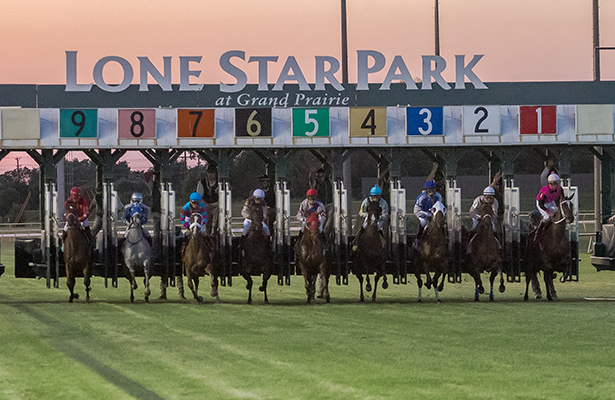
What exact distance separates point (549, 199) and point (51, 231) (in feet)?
24.6

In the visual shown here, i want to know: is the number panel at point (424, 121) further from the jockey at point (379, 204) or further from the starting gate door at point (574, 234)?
the starting gate door at point (574, 234)

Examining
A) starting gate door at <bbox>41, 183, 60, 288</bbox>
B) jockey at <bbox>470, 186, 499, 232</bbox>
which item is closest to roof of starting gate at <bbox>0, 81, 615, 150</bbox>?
starting gate door at <bbox>41, 183, 60, 288</bbox>

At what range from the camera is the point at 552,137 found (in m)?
14.8

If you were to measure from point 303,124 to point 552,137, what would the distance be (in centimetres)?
391

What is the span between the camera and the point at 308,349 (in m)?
9.19

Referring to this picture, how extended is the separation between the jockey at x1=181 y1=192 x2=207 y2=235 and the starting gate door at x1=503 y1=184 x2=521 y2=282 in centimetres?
464

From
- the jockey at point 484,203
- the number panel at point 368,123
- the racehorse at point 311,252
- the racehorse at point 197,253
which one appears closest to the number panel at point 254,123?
the number panel at point 368,123

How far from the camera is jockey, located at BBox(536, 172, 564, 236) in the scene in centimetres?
1380

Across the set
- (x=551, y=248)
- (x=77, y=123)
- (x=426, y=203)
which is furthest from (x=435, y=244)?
(x=77, y=123)

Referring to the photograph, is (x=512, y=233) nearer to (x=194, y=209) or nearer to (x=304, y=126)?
(x=304, y=126)

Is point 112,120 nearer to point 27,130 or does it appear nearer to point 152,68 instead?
point 27,130

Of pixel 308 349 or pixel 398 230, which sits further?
pixel 398 230

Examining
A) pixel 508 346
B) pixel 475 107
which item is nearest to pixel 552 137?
pixel 475 107

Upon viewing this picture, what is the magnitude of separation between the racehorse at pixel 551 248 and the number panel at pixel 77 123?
688cm
